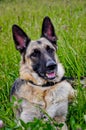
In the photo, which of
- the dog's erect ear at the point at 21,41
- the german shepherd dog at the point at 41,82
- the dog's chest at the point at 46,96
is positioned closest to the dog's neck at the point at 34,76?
the german shepherd dog at the point at 41,82

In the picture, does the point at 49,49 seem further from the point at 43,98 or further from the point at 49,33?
the point at 43,98

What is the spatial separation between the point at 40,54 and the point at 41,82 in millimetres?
281

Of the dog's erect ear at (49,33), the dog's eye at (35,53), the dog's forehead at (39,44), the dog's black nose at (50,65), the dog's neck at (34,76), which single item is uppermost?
the dog's erect ear at (49,33)

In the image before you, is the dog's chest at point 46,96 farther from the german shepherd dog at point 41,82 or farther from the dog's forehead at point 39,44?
the dog's forehead at point 39,44

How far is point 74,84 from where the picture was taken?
438 centimetres

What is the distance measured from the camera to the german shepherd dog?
3.95 metres

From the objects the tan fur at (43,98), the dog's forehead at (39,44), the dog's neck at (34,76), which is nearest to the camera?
the tan fur at (43,98)

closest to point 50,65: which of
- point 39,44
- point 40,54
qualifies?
point 40,54

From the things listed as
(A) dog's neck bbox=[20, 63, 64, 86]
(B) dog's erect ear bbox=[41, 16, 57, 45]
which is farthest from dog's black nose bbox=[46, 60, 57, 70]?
(B) dog's erect ear bbox=[41, 16, 57, 45]

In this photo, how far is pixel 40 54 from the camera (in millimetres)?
4145

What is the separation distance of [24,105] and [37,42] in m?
0.70

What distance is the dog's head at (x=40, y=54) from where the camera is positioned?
4008mm

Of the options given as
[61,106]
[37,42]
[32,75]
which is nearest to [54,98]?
[61,106]

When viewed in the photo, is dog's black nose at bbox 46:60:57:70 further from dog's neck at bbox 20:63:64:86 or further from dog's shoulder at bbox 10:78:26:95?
dog's shoulder at bbox 10:78:26:95
